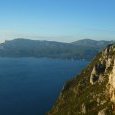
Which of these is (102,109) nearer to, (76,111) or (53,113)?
(76,111)

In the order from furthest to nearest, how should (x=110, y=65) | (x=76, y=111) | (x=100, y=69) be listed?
(x=100, y=69)
(x=110, y=65)
(x=76, y=111)

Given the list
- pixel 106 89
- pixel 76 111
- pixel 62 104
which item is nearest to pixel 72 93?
pixel 62 104

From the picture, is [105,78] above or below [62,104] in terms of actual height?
above

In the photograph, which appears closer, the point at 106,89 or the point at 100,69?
the point at 106,89

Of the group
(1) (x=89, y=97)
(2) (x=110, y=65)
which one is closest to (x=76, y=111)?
(1) (x=89, y=97)

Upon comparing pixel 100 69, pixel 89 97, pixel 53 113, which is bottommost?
pixel 53 113

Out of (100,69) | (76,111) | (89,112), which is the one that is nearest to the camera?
(89,112)

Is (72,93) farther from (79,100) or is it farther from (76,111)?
(76,111)
